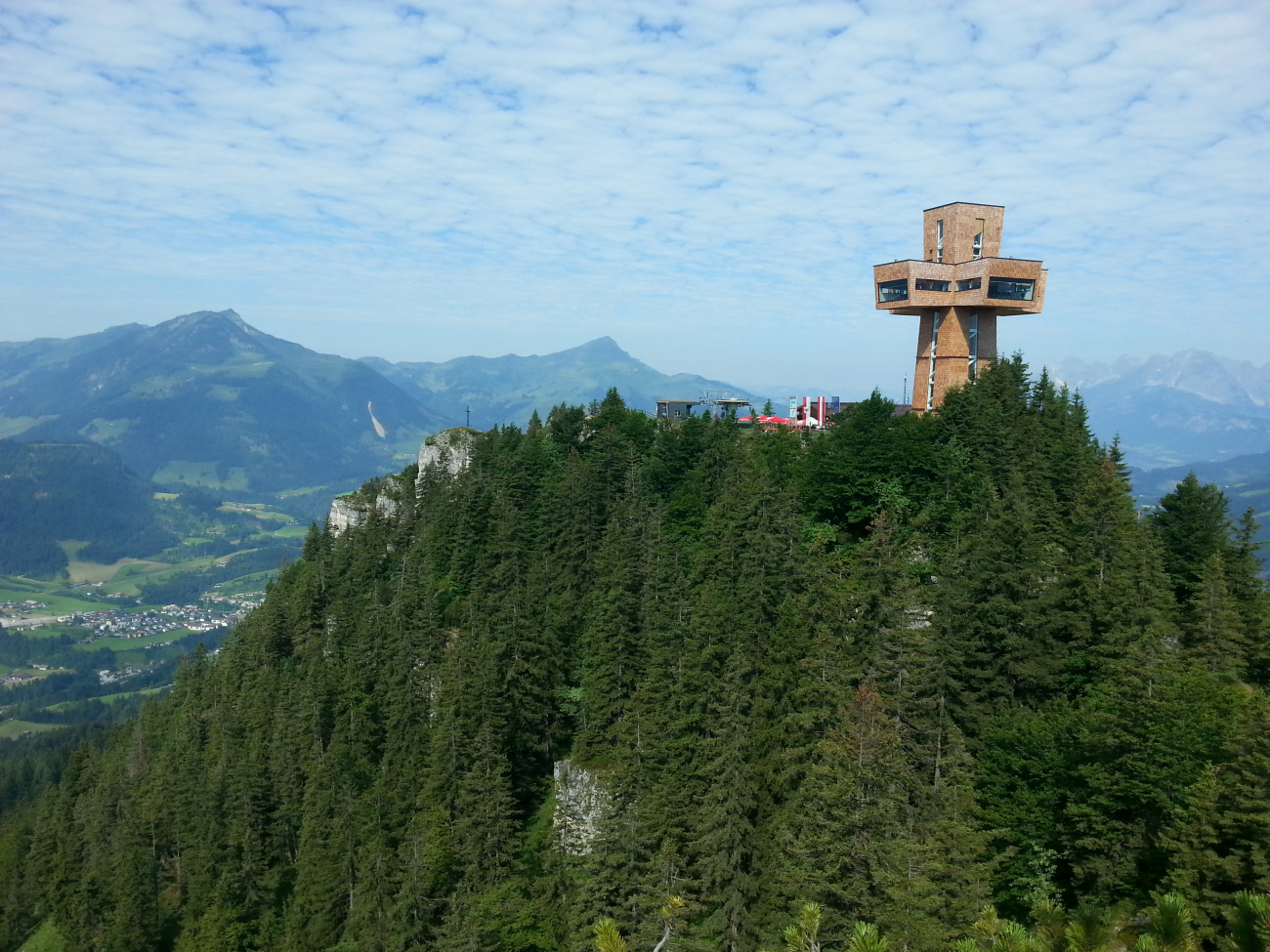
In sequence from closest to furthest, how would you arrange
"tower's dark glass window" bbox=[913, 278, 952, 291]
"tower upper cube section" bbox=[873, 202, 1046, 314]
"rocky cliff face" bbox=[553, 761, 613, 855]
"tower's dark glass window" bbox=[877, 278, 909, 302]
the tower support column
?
1. "rocky cliff face" bbox=[553, 761, 613, 855]
2. "tower upper cube section" bbox=[873, 202, 1046, 314]
3. "tower's dark glass window" bbox=[913, 278, 952, 291]
4. the tower support column
5. "tower's dark glass window" bbox=[877, 278, 909, 302]

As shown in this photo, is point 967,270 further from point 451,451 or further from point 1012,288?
point 451,451

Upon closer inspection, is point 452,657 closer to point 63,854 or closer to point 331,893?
point 331,893

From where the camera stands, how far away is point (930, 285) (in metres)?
76.8

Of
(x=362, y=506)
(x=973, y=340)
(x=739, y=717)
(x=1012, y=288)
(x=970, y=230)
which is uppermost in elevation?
(x=970, y=230)

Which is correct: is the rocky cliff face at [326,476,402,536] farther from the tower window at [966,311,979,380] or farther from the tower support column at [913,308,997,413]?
the tower window at [966,311,979,380]

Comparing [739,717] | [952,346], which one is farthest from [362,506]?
[739,717]

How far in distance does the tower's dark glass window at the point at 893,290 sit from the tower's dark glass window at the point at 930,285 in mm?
1105

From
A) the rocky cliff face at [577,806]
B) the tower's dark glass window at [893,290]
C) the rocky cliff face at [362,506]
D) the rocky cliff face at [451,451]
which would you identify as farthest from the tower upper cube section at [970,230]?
the rocky cliff face at [362,506]

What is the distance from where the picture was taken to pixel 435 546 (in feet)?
237

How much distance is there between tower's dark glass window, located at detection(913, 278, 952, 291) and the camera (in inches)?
3009

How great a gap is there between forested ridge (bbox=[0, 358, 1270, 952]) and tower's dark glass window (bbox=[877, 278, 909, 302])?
54.0 feet

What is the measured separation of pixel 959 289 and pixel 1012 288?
4.74m

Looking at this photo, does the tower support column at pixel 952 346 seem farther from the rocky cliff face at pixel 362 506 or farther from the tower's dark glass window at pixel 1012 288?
the rocky cliff face at pixel 362 506

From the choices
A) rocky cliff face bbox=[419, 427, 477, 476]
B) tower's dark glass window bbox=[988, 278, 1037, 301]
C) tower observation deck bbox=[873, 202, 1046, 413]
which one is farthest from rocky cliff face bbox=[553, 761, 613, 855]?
tower's dark glass window bbox=[988, 278, 1037, 301]
